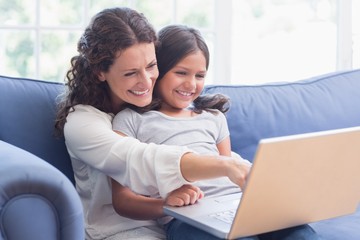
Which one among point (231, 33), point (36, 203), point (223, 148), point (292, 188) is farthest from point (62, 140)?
point (231, 33)

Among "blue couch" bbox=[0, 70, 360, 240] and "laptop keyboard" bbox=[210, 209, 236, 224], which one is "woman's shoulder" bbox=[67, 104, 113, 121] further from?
"laptop keyboard" bbox=[210, 209, 236, 224]

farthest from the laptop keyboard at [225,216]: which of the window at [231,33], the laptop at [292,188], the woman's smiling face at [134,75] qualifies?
the window at [231,33]

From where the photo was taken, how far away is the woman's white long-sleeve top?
148cm

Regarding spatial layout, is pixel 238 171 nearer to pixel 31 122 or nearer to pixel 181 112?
pixel 181 112

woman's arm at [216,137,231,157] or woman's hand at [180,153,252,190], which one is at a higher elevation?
woman's hand at [180,153,252,190]

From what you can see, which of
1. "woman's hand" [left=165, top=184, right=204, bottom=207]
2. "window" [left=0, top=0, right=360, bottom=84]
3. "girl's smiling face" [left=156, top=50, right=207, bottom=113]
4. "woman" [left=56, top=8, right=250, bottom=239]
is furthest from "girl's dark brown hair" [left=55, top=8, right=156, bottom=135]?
"window" [left=0, top=0, right=360, bottom=84]

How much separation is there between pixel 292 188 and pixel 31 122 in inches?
31.5

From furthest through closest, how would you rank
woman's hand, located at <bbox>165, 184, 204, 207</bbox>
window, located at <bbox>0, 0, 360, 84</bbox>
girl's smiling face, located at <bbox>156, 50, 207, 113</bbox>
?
window, located at <bbox>0, 0, 360, 84</bbox>, girl's smiling face, located at <bbox>156, 50, 207, 113</bbox>, woman's hand, located at <bbox>165, 184, 204, 207</bbox>

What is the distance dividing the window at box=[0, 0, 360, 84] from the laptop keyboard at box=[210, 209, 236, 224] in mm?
1259

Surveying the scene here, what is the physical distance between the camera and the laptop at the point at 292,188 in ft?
4.00

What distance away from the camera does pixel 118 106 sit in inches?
70.6

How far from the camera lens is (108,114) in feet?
5.78

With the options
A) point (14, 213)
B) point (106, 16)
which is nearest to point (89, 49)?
point (106, 16)

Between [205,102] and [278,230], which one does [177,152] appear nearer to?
[278,230]
